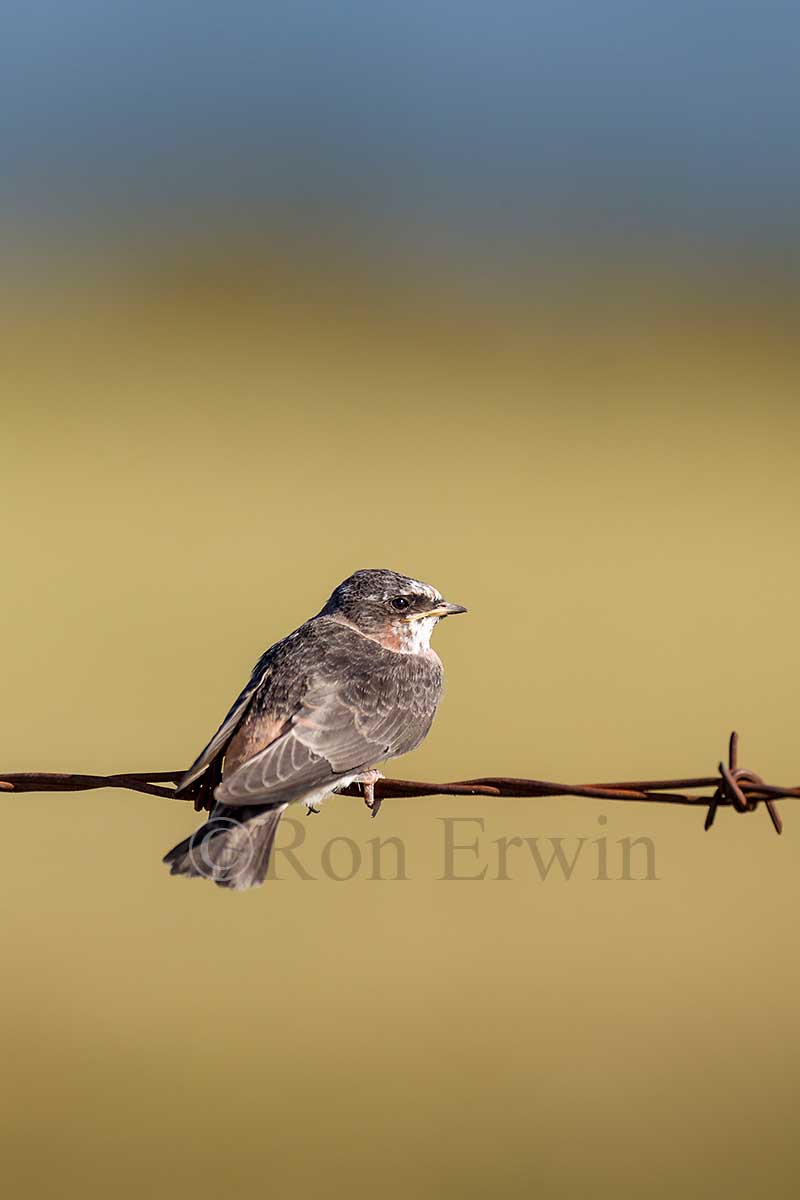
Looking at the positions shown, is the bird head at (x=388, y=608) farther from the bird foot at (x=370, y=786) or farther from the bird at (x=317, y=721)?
the bird foot at (x=370, y=786)

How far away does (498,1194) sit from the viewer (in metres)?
8.60

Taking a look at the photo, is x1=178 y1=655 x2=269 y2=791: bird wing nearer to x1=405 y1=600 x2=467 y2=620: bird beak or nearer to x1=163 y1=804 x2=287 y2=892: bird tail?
x1=163 y1=804 x2=287 y2=892: bird tail

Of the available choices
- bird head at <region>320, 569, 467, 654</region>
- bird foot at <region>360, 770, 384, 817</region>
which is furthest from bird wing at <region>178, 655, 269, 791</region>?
bird head at <region>320, 569, 467, 654</region>

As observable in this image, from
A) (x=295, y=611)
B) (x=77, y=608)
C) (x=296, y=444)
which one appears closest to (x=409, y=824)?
(x=295, y=611)

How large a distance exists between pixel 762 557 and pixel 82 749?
931cm

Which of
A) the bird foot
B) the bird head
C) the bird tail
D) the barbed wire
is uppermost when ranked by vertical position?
the bird head

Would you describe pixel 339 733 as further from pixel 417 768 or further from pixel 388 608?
pixel 417 768

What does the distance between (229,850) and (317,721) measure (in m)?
0.78

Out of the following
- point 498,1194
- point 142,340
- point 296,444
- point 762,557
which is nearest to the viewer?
point 498,1194

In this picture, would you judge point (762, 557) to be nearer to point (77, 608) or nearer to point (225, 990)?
point (77, 608)

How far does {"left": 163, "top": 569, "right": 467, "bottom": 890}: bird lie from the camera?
5652mm

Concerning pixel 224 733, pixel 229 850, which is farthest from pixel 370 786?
pixel 229 850

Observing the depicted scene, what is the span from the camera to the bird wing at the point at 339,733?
224 inches

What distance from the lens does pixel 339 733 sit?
20.4ft
